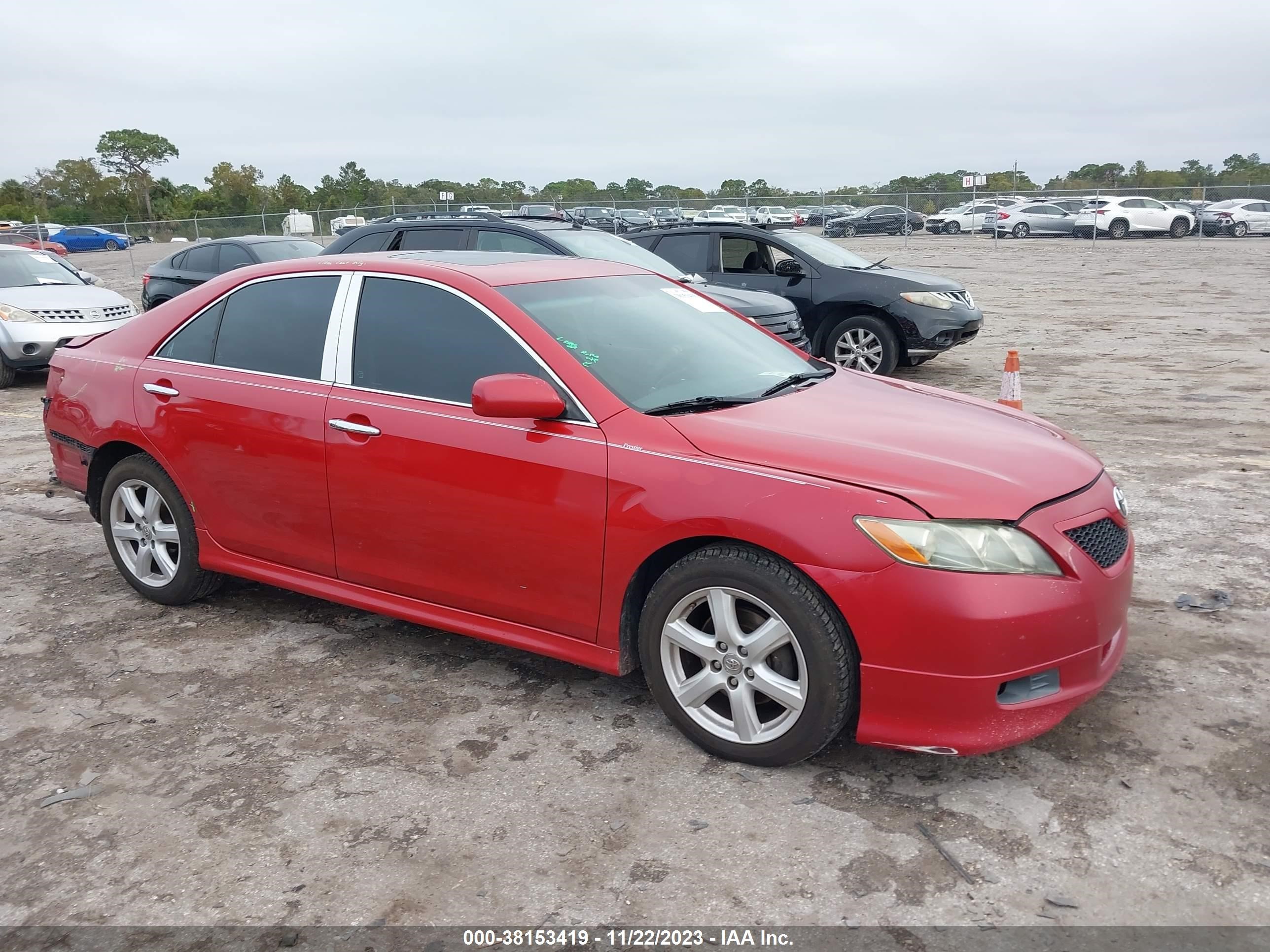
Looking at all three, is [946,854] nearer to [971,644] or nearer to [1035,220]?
[971,644]

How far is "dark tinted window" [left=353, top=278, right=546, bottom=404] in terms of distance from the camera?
153 inches

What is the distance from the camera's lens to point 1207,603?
4652mm

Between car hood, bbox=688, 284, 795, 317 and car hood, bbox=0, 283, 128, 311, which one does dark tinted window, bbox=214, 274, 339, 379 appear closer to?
car hood, bbox=688, 284, 795, 317

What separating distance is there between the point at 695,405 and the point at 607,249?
21.2 feet

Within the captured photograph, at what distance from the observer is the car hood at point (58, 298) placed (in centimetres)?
1163

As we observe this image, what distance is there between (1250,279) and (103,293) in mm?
20762

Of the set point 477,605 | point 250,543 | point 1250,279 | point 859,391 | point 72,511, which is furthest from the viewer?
point 1250,279

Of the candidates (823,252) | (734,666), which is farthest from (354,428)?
(823,252)

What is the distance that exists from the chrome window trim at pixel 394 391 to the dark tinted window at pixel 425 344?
1cm

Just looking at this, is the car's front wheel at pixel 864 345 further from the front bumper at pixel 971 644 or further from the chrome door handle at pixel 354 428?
the front bumper at pixel 971 644

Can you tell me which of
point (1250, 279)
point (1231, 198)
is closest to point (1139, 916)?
point (1250, 279)

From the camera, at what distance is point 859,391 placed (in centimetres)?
418

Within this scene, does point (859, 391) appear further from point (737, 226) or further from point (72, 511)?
point (737, 226)

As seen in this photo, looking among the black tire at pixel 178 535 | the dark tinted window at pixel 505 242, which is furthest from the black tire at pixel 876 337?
the black tire at pixel 178 535
